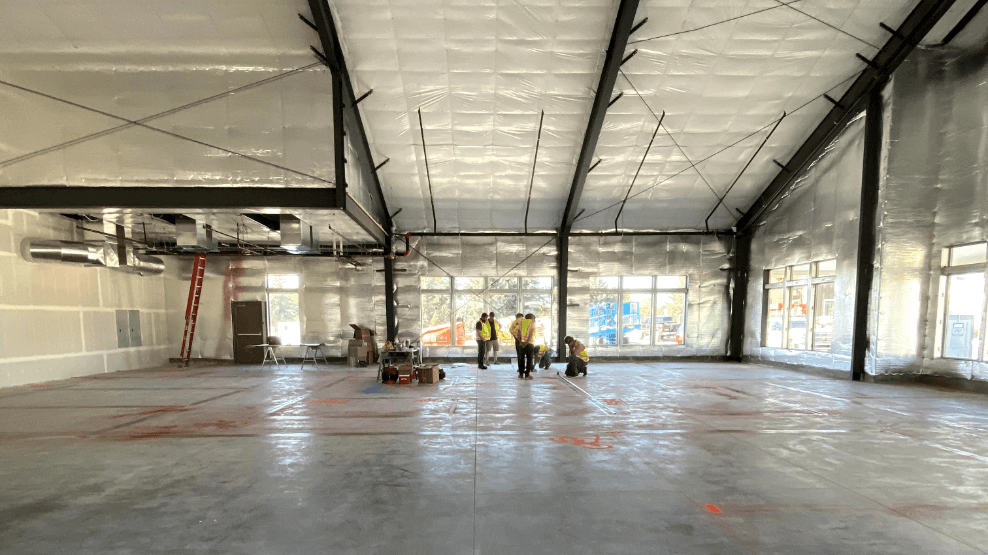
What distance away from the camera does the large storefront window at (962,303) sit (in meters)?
8.27

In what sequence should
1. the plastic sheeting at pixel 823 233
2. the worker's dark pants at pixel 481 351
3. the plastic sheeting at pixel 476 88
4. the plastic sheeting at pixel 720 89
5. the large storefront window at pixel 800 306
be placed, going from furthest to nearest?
the worker's dark pants at pixel 481 351, the large storefront window at pixel 800 306, the plastic sheeting at pixel 823 233, the plastic sheeting at pixel 720 89, the plastic sheeting at pixel 476 88

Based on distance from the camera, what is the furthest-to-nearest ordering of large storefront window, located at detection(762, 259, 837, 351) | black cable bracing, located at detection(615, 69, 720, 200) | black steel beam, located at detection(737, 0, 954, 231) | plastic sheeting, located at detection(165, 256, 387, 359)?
plastic sheeting, located at detection(165, 256, 387, 359) < large storefront window, located at detection(762, 259, 837, 351) < black cable bracing, located at detection(615, 69, 720, 200) < black steel beam, located at detection(737, 0, 954, 231)

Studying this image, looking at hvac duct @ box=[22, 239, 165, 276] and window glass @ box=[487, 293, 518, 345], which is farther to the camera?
window glass @ box=[487, 293, 518, 345]

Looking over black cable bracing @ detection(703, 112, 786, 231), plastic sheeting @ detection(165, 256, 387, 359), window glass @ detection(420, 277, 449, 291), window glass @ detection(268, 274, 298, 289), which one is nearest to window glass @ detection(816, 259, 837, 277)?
black cable bracing @ detection(703, 112, 786, 231)

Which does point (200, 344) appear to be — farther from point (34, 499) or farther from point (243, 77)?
point (34, 499)

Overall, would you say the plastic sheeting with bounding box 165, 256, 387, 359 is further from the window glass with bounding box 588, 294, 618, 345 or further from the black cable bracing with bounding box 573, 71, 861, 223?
the black cable bracing with bounding box 573, 71, 861, 223

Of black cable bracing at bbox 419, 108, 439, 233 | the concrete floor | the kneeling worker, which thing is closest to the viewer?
the concrete floor

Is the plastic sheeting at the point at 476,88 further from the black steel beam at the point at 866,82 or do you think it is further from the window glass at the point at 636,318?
the black steel beam at the point at 866,82

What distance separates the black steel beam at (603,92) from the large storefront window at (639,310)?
3.48m

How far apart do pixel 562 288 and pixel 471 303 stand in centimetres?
309

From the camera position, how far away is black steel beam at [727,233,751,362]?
14.0m

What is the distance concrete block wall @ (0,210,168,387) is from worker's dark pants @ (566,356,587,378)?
41.0 feet

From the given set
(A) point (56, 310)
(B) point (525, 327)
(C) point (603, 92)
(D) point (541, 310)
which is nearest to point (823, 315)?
(D) point (541, 310)

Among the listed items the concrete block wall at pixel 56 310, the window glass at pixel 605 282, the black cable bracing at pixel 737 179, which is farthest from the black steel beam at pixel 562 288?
the concrete block wall at pixel 56 310
